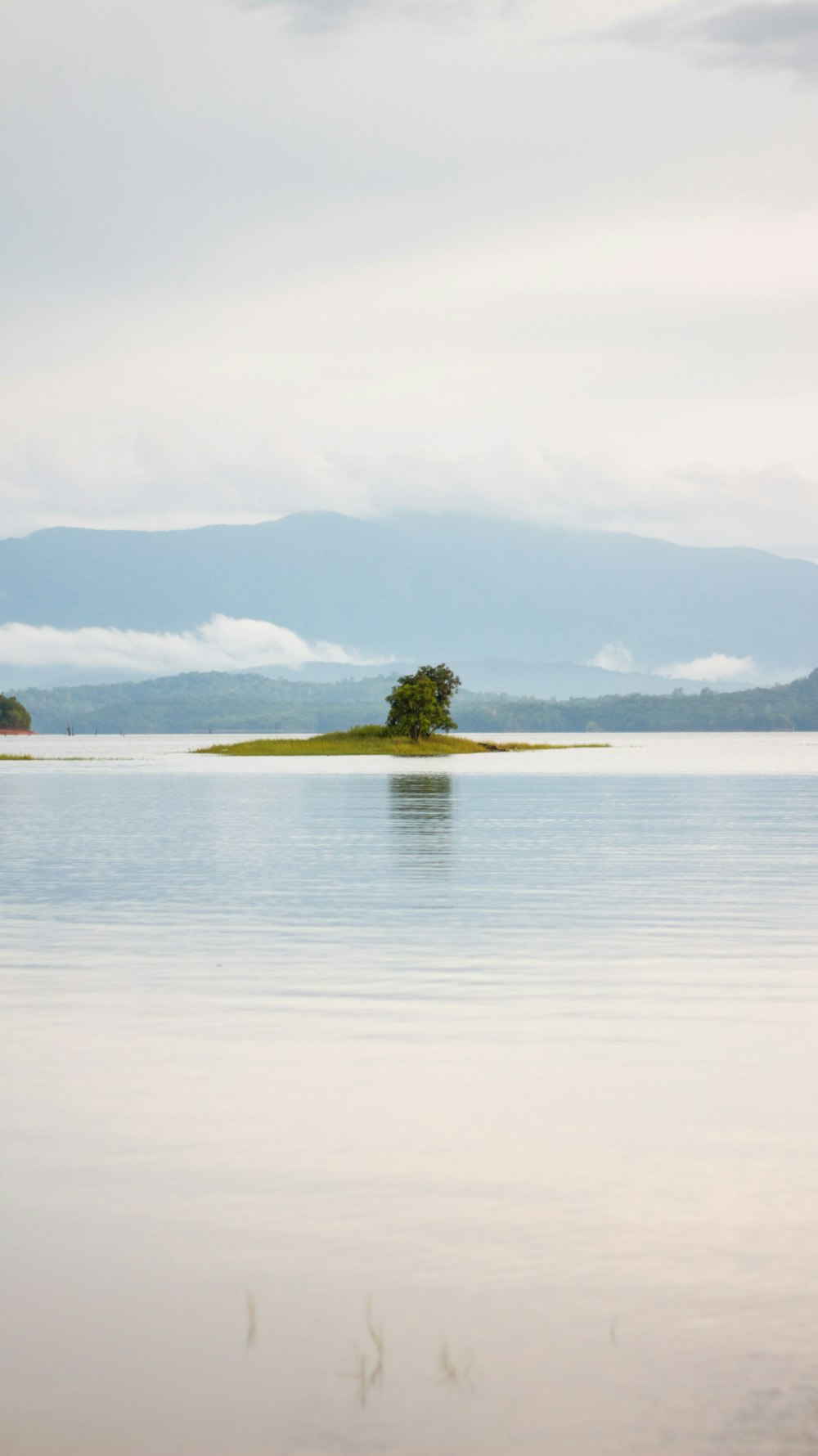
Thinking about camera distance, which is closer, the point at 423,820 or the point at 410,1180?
the point at 410,1180

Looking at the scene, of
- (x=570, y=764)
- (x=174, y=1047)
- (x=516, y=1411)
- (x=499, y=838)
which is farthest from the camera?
(x=570, y=764)

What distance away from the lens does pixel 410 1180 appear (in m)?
14.9

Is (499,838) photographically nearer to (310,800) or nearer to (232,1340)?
(310,800)

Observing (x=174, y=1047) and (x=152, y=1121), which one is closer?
(x=152, y=1121)

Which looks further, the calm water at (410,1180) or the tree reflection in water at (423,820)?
the tree reflection in water at (423,820)

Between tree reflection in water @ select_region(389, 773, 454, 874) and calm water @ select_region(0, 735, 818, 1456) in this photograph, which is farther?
tree reflection in water @ select_region(389, 773, 454, 874)

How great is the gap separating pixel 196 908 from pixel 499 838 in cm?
2609

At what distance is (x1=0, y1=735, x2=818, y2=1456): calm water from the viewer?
10117mm

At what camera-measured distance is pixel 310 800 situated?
97.3 meters

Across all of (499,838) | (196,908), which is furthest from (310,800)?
(196,908)

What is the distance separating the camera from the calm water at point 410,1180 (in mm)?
10117

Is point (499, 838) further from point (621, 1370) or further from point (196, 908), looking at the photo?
point (621, 1370)

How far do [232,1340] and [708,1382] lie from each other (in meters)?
3.54

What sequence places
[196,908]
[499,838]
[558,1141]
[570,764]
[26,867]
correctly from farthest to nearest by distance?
1. [570,764]
2. [499,838]
3. [26,867]
4. [196,908]
5. [558,1141]
